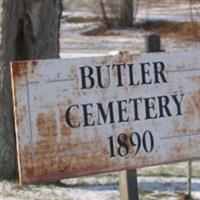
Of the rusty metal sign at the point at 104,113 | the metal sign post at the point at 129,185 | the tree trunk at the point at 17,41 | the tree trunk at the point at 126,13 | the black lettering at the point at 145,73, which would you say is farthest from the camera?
the tree trunk at the point at 126,13

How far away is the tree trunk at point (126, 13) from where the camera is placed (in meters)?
36.6

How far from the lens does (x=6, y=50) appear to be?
685 centimetres

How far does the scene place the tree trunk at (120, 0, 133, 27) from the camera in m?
36.6

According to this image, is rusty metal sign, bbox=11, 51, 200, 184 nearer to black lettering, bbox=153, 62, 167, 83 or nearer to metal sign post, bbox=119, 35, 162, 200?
black lettering, bbox=153, 62, 167, 83

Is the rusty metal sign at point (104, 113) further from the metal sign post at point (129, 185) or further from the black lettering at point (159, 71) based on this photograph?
the metal sign post at point (129, 185)

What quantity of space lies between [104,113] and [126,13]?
3292 centimetres

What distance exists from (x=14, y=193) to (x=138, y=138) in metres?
2.44

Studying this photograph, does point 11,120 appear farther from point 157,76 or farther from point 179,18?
point 179,18

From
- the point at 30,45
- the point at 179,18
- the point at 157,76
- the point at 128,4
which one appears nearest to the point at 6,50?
the point at 30,45

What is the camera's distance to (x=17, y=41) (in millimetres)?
6965

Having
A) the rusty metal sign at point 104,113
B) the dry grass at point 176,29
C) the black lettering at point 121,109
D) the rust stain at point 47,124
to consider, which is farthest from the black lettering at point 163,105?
the dry grass at point 176,29

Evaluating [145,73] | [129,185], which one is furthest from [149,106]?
[129,185]

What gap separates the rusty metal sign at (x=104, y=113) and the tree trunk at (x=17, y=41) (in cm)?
237

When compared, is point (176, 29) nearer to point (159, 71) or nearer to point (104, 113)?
point (159, 71)
